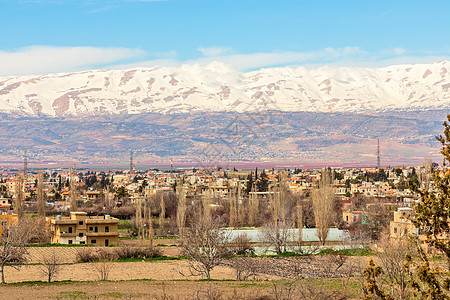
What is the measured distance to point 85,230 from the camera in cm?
4050

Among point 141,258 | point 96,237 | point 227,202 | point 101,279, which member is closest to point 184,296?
point 101,279

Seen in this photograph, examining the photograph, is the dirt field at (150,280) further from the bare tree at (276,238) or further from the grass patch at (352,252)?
the bare tree at (276,238)

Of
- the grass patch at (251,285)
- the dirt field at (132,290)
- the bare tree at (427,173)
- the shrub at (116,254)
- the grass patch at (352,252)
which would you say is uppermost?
the bare tree at (427,173)

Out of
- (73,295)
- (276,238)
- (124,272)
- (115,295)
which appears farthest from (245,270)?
(276,238)

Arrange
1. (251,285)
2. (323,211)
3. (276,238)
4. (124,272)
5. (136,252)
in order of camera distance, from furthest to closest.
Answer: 1. (323,211)
2. (276,238)
3. (136,252)
4. (124,272)
5. (251,285)

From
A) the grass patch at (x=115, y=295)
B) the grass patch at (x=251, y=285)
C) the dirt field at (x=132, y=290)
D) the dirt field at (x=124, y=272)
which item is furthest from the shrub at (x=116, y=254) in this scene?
the grass patch at (x=115, y=295)

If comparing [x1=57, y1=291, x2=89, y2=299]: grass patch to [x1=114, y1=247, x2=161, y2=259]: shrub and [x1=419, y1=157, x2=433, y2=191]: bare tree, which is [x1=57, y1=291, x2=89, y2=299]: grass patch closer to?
[x1=114, y1=247, x2=161, y2=259]: shrub

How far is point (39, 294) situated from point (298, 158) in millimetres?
153394

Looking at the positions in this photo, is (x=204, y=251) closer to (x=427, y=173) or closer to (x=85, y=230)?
(x=85, y=230)

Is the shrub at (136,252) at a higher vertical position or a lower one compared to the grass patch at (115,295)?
lower

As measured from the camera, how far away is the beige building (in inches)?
1580

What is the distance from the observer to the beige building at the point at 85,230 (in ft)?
132

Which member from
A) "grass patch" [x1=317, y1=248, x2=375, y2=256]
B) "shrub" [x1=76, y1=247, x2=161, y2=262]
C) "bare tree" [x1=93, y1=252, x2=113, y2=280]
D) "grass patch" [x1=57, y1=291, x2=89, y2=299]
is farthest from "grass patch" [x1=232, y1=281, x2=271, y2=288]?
"grass patch" [x1=317, y1=248, x2=375, y2=256]

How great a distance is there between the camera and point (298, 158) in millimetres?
171500
